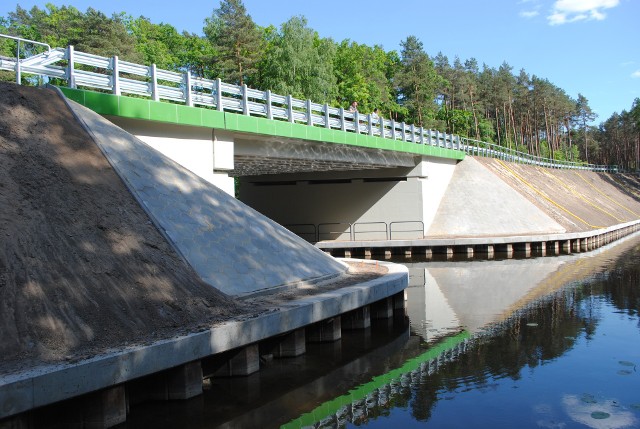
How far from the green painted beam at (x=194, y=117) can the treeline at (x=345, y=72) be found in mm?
24436

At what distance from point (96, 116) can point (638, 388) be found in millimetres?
10939

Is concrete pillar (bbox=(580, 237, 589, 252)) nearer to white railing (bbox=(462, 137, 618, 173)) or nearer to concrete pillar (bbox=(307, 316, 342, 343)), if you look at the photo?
white railing (bbox=(462, 137, 618, 173))

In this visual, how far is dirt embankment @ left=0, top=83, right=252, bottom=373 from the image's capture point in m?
7.41

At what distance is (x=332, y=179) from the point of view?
34.9 m

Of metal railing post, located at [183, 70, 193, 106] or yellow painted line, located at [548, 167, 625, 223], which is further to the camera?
yellow painted line, located at [548, 167, 625, 223]

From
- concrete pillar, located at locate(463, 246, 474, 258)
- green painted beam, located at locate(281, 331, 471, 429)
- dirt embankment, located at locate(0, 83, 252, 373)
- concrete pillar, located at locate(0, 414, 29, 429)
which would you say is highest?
dirt embankment, located at locate(0, 83, 252, 373)

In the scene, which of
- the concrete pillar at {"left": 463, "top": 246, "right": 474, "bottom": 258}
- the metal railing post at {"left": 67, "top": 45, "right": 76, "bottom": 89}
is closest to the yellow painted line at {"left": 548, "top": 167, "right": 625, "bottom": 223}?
the concrete pillar at {"left": 463, "top": 246, "right": 474, "bottom": 258}

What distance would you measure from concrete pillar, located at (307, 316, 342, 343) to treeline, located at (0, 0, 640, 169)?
3332 centimetres

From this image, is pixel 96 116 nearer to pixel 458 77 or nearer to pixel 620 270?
pixel 620 270

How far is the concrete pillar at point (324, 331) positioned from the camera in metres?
11.9

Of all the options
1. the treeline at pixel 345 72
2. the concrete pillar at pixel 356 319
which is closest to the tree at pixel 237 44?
the treeline at pixel 345 72

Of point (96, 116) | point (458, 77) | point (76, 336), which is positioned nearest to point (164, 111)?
point (96, 116)

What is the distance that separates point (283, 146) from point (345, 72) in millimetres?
53733

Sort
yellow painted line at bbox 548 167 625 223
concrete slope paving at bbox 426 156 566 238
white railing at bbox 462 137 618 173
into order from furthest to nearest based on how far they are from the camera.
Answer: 1. yellow painted line at bbox 548 167 625 223
2. white railing at bbox 462 137 618 173
3. concrete slope paving at bbox 426 156 566 238
